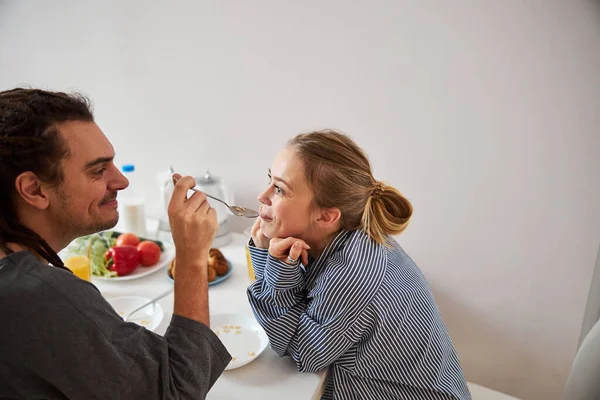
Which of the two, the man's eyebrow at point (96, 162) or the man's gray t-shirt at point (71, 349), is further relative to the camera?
the man's eyebrow at point (96, 162)

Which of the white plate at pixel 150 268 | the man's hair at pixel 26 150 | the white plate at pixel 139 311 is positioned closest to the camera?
the man's hair at pixel 26 150

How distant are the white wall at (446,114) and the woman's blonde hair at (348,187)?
429mm

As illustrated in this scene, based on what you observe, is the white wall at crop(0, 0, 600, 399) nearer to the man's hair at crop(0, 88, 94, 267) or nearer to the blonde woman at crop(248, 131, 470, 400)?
the blonde woman at crop(248, 131, 470, 400)

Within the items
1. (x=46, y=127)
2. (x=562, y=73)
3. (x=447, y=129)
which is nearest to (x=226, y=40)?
(x=447, y=129)

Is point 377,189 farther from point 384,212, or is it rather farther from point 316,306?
point 316,306

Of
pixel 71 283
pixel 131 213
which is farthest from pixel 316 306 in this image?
pixel 131 213

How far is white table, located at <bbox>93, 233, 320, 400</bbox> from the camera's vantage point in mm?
1008

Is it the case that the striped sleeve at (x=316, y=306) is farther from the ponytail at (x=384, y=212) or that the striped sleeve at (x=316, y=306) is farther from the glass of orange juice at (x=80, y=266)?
the glass of orange juice at (x=80, y=266)

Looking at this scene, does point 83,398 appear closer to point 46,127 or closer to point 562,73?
point 46,127

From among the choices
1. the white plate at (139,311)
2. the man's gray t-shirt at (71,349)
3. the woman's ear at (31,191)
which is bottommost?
the white plate at (139,311)

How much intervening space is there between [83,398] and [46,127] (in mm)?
489

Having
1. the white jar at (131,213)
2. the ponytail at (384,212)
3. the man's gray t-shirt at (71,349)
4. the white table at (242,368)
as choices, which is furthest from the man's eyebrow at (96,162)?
the white jar at (131,213)

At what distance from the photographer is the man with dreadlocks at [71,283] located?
0.71 m

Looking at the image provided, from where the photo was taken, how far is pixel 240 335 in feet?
4.00
